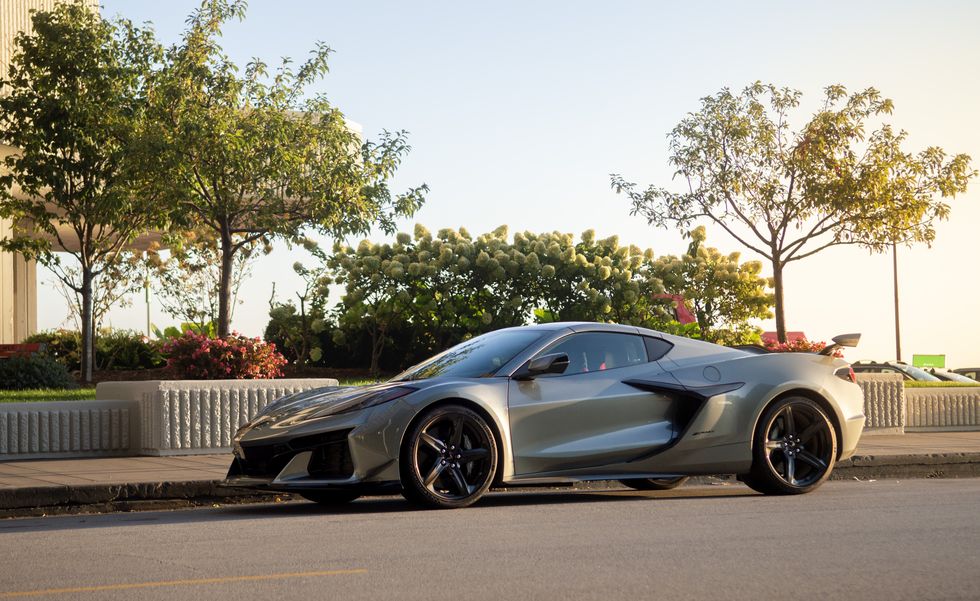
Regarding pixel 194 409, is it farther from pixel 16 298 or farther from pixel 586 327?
pixel 16 298

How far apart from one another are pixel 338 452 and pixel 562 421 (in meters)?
1.72

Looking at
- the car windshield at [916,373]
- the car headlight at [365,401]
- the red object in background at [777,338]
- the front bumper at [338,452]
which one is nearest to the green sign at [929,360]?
the red object in background at [777,338]

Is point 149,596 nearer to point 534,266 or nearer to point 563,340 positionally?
point 563,340

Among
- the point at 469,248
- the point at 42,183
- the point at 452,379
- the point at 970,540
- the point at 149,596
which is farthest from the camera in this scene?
the point at 469,248

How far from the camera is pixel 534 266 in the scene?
2942cm

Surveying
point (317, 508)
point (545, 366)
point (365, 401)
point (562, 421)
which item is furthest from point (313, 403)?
point (562, 421)

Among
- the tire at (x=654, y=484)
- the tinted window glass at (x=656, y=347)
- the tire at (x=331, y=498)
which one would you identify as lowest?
the tire at (x=654, y=484)

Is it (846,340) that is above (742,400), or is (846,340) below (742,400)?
above

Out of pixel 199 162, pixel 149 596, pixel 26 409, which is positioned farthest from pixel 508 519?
pixel 199 162

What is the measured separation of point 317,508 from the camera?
9.46 meters

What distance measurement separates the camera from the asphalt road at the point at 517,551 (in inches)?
224

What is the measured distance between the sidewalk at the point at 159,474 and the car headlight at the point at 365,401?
1.96 metres

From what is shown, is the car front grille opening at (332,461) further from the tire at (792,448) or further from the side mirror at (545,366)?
the tire at (792,448)

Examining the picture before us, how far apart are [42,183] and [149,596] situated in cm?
1891
